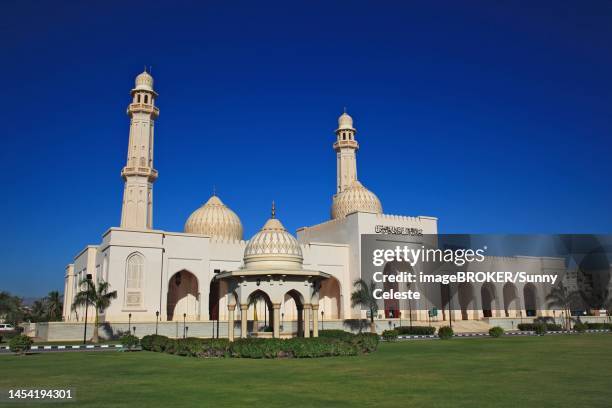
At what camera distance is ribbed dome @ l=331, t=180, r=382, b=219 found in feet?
171

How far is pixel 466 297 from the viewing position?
57625 millimetres

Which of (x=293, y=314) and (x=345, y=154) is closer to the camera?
(x=293, y=314)

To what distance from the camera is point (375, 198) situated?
5297 centimetres

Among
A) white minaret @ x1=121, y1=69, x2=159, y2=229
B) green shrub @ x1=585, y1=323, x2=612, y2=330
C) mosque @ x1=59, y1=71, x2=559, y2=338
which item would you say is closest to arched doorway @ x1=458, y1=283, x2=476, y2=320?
mosque @ x1=59, y1=71, x2=559, y2=338

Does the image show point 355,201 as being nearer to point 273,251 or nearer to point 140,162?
point 140,162

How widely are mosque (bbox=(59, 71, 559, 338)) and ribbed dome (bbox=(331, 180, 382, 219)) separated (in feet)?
0.33

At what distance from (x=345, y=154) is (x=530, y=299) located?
28100mm

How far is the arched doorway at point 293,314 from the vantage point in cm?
2477

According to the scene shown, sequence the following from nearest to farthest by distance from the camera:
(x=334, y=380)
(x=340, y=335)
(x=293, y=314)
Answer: (x=334, y=380), (x=340, y=335), (x=293, y=314)

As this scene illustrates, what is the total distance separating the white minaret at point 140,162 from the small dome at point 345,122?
20.1 m

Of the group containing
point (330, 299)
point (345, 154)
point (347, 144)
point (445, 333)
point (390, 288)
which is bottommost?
point (445, 333)

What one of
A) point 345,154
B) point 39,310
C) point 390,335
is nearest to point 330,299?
point 345,154

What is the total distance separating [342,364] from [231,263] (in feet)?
91.5

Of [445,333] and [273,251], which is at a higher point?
[273,251]
